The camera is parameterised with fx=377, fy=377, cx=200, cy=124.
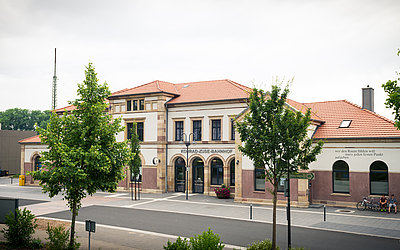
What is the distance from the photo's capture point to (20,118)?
109 meters

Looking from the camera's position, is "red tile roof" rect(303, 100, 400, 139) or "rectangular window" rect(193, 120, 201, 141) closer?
"red tile roof" rect(303, 100, 400, 139)

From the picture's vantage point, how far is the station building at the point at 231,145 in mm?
26469

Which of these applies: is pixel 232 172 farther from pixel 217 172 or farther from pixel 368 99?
pixel 368 99

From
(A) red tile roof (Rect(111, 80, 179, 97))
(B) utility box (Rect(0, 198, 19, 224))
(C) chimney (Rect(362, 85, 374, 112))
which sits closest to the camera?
(B) utility box (Rect(0, 198, 19, 224))

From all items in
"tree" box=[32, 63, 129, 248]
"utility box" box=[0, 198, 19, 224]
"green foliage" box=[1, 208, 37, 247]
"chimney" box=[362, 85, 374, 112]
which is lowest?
"green foliage" box=[1, 208, 37, 247]

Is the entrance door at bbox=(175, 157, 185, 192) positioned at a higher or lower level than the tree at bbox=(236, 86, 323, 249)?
lower

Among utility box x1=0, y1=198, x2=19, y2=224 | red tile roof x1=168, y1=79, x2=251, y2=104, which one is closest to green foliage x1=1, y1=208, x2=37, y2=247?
utility box x1=0, y1=198, x2=19, y2=224

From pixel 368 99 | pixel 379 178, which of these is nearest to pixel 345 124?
pixel 368 99

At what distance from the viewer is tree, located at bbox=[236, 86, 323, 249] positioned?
15.1m

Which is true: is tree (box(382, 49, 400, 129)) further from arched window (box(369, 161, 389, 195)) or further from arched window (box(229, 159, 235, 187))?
arched window (box(229, 159, 235, 187))

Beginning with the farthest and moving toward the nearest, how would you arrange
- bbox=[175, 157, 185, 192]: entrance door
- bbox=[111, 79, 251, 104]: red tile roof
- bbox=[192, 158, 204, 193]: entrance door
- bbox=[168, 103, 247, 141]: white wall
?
bbox=[175, 157, 185, 192]: entrance door < bbox=[192, 158, 204, 193]: entrance door < bbox=[111, 79, 251, 104]: red tile roof < bbox=[168, 103, 247, 141]: white wall

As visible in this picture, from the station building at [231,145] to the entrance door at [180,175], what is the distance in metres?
0.09

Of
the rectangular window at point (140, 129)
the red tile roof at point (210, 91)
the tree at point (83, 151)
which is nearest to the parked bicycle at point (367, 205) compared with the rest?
the red tile roof at point (210, 91)

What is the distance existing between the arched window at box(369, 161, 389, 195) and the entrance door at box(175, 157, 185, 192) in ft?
53.8
